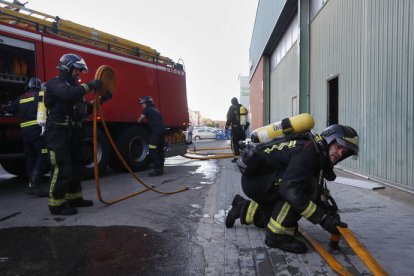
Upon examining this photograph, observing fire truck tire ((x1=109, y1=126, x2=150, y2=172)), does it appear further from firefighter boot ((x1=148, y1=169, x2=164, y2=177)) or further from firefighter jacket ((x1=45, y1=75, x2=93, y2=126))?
firefighter jacket ((x1=45, y1=75, x2=93, y2=126))

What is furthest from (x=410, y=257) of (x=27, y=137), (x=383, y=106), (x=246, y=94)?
(x=246, y=94)

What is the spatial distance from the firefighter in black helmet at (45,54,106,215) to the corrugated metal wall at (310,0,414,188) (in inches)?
167

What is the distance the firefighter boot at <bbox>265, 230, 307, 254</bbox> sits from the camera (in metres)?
2.85

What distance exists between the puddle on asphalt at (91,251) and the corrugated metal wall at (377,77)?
377cm

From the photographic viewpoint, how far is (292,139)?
303cm

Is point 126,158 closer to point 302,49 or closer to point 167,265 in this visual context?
point 167,265

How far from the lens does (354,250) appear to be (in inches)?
92.6

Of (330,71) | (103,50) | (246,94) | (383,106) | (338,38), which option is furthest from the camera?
(246,94)

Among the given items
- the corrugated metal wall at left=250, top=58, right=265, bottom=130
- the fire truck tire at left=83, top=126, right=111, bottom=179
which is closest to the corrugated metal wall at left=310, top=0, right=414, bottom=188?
the fire truck tire at left=83, top=126, right=111, bottom=179

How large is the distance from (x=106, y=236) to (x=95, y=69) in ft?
14.4

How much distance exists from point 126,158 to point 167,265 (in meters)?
5.18

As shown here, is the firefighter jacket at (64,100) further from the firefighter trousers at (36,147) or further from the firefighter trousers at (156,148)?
the firefighter trousers at (156,148)

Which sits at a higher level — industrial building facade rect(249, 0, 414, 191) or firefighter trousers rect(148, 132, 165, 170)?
industrial building facade rect(249, 0, 414, 191)

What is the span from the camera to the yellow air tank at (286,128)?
309 cm
